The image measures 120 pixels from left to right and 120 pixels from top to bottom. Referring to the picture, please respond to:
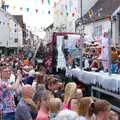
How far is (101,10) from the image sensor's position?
40375mm

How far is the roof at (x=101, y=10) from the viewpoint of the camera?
121 ft

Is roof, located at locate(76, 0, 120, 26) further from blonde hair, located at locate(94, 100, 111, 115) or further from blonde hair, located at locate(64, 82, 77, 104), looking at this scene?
blonde hair, located at locate(94, 100, 111, 115)

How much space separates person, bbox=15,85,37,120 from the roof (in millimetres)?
28171

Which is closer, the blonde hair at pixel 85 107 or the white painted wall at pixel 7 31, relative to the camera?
the blonde hair at pixel 85 107

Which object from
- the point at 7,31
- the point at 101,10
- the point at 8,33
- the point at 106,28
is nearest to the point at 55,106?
the point at 106,28

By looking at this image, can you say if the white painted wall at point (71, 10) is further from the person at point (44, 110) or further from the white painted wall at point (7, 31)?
the person at point (44, 110)

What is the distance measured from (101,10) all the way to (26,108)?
109 ft

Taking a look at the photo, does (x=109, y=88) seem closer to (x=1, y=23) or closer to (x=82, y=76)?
(x=82, y=76)

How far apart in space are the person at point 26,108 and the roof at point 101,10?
2817 cm

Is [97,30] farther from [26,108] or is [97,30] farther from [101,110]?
[101,110]

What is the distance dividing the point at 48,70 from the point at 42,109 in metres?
14.4

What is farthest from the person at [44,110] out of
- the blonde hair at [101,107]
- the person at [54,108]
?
the blonde hair at [101,107]

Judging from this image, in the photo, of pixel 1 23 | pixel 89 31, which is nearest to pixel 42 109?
pixel 89 31

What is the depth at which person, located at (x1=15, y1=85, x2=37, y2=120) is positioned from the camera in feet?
24.8
